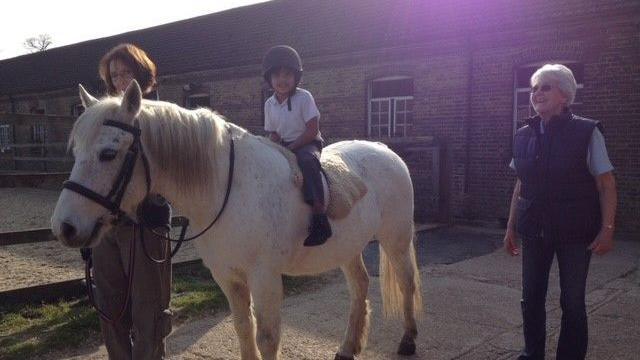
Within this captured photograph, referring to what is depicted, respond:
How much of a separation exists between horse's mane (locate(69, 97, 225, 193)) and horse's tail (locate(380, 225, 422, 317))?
200 centimetres

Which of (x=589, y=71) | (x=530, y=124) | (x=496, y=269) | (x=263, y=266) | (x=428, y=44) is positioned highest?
(x=428, y=44)

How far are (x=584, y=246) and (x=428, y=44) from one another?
949cm

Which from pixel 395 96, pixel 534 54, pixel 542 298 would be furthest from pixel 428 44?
pixel 542 298

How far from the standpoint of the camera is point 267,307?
2.54 m

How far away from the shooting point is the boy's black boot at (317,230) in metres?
2.75

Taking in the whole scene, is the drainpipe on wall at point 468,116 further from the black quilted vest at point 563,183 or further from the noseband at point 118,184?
the noseband at point 118,184

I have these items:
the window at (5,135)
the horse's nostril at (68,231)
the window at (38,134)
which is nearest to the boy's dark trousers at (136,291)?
the horse's nostril at (68,231)

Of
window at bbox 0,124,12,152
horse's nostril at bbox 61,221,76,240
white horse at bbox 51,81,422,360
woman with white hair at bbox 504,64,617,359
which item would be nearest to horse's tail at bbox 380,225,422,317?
white horse at bbox 51,81,422,360

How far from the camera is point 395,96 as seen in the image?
12.4 m

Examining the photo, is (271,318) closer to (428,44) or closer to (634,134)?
(634,134)

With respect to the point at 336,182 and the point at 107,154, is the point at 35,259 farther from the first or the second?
the point at 107,154

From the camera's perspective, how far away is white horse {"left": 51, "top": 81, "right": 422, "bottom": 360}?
205cm

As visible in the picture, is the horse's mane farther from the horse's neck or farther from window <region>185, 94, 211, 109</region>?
window <region>185, 94, 211, 109</region>

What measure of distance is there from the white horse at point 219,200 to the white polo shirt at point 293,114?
46cm
